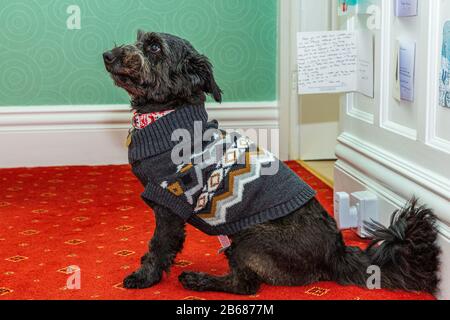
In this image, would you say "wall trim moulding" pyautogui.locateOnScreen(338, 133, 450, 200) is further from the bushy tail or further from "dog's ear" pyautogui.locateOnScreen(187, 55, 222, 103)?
"dog's ear" pyautogui.locateOnScreen(187, 55, 222, 103)

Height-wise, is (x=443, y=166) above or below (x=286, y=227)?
above

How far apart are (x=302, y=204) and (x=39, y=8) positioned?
2288 millimetres

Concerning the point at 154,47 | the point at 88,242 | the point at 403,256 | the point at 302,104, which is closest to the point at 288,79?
the point at 302,104

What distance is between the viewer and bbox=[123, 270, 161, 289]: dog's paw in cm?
190

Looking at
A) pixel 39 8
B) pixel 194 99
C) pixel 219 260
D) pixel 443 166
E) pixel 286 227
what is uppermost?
pixel 39 8

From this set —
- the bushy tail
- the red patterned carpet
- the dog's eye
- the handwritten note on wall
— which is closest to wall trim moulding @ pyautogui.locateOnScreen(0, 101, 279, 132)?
the red patterned carpet

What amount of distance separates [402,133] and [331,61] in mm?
509

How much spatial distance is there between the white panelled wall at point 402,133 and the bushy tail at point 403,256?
40 millimetres

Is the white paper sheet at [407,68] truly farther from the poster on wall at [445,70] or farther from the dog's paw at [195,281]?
the dog's paw at [195,281]

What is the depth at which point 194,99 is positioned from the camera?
6.36 ft

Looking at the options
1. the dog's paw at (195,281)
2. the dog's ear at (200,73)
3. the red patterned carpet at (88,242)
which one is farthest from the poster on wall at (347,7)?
the dog's paw at (195,281)

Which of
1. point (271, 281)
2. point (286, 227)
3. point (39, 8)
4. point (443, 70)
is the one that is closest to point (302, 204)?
point (286, 227)

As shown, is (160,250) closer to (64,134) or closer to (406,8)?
(406,8)

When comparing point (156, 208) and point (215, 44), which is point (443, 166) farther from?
point (215, 44)
